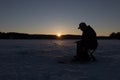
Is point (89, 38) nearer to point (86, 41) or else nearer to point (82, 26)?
point (86, 41)

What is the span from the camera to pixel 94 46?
33.1ft

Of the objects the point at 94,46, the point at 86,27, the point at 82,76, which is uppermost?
the point at 86,27

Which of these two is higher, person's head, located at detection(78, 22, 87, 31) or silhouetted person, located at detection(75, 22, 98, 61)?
person's head, located at detection(78, 22, 87, 31)

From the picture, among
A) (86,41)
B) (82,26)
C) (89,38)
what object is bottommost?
(86,41)

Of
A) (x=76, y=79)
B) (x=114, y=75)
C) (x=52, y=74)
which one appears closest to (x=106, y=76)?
(x=114, y=75)

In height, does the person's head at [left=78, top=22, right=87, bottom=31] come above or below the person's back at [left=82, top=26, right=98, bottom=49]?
above

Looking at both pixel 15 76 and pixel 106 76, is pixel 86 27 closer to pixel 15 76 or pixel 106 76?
pixel 106 76

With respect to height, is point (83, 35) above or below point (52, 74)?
above

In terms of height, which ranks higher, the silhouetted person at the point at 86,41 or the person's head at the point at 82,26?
the person's head at the point at 82,26

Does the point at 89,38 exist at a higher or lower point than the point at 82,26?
lower

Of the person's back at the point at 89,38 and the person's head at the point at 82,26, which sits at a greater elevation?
the person's head at the point at 82,26

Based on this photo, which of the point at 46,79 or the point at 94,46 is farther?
the point at 94,46

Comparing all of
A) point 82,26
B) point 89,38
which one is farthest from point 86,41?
point 82,26

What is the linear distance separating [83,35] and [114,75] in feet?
11.7
